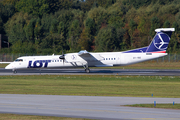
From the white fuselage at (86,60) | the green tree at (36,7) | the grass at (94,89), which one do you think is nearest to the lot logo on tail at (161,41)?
the white fuselage at (86,60)

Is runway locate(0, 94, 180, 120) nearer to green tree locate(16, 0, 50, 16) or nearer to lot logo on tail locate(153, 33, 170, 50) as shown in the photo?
lot logo on tail locate(153, 33, 170, 50)

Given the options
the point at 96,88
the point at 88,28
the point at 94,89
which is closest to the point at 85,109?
the point at 94,89

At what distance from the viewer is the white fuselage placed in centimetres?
4003

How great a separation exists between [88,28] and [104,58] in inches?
1724

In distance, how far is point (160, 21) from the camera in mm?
81312

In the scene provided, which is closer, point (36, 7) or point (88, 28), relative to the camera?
point (88, 28)

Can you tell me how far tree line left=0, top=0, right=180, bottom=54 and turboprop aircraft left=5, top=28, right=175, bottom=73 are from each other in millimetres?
32355

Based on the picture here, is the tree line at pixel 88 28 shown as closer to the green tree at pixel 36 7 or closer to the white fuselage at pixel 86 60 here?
the green tree at pixel 36 7

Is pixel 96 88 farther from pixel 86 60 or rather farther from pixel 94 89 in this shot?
pixel 86 60

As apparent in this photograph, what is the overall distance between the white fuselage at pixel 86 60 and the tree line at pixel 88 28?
32273 mm

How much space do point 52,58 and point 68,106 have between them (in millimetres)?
26545

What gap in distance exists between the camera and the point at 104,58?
132 feet

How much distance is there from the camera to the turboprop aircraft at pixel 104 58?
1576 inches

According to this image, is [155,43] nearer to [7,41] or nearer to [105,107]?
[105,107]
